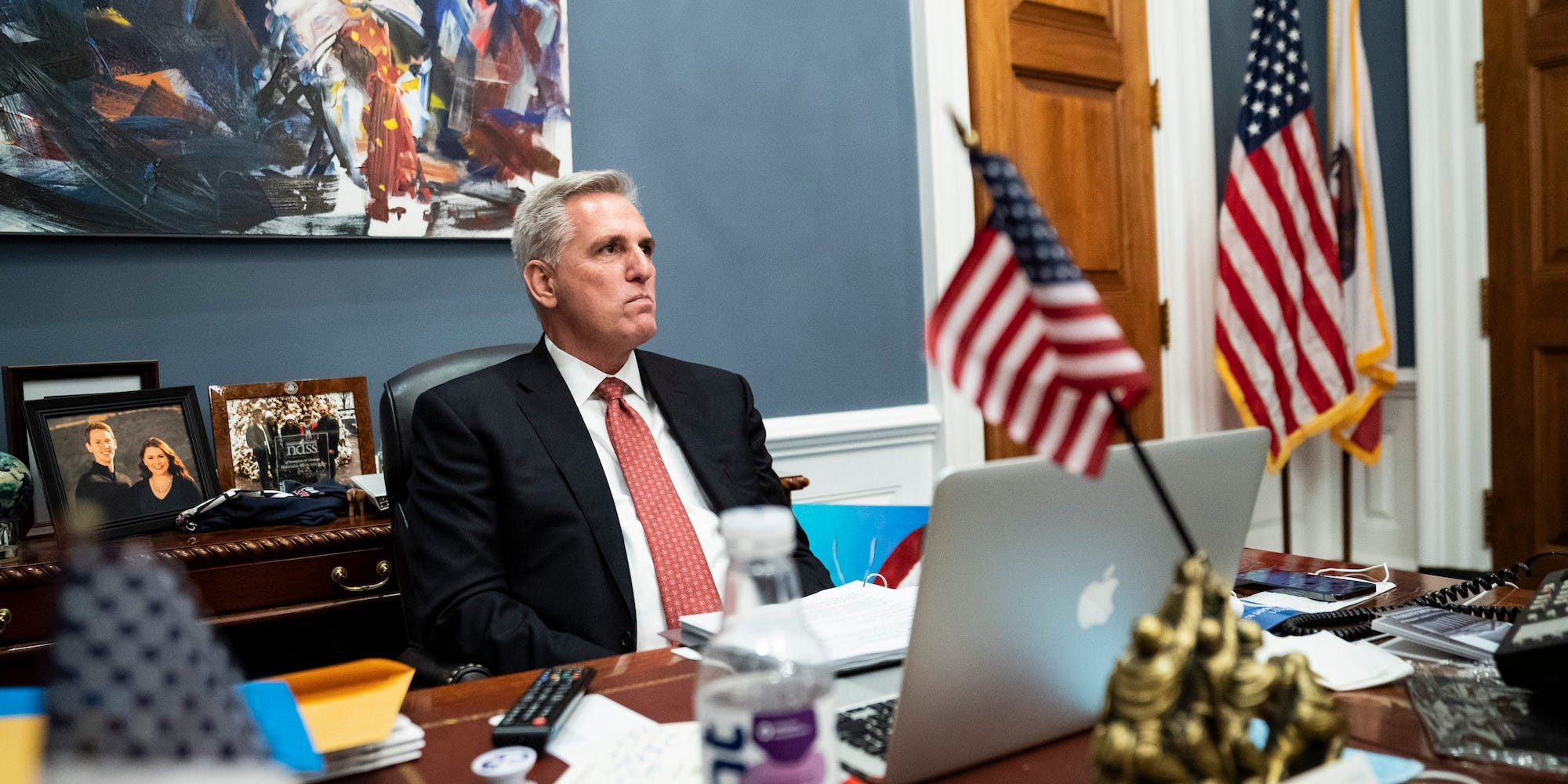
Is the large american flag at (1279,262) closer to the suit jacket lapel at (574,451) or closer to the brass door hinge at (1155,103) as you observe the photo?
the brass door hinge at (1155,103)

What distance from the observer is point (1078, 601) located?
32.6 inches

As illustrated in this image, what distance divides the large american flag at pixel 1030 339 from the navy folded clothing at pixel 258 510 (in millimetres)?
1609

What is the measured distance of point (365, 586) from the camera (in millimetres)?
1954

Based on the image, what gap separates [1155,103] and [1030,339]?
3224 mm

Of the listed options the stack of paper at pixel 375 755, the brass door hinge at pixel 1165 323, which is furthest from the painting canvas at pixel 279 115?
the brass door hinge at pixel 1165 323

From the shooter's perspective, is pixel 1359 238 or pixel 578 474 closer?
pixel 578 474

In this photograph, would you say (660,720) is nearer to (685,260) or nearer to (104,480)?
(104,480)

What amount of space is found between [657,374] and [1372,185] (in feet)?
9.25

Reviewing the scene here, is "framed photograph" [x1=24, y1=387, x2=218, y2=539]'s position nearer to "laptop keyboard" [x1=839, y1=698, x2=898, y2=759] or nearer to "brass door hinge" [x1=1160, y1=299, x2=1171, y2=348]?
"laptop keyboard" [x1=839, y1=698, x2=898, y2=759]

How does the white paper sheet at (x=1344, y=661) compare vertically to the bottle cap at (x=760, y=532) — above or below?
below

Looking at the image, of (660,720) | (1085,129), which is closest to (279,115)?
(660,720)

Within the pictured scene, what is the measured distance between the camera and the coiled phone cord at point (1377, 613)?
1.15 meters

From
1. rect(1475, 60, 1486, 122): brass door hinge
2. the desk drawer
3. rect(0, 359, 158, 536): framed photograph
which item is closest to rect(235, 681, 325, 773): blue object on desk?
the desk drawer

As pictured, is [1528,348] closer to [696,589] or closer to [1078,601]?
[696,589]
